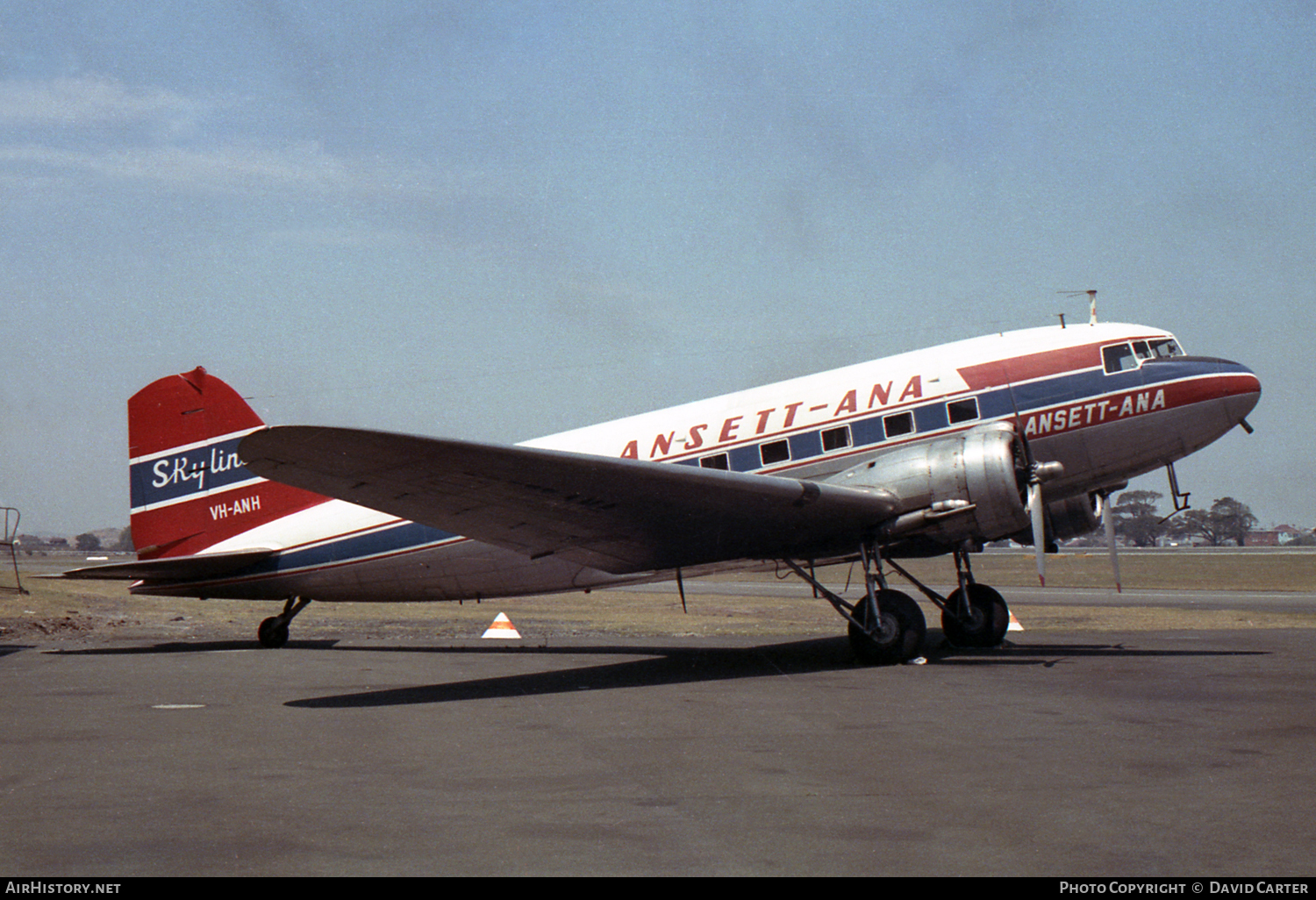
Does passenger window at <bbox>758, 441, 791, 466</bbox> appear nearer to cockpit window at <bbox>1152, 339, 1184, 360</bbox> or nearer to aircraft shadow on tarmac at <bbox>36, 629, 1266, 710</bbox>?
aircraft shadow on tarmac at <bbox>36, 629, 1266, 710</bbox>

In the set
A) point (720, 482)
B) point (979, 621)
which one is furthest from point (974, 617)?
point (720, 482)

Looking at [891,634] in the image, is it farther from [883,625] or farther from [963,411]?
[963,411]

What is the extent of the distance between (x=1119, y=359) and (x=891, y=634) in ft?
A: 19.0

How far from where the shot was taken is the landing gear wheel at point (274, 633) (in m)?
19.9

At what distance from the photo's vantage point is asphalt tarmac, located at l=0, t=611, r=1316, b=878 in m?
5.61

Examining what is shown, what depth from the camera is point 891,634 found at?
50.8 ft

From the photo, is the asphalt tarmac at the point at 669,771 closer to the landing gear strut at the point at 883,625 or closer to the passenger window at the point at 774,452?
the landing gear strut at the point at 883,625

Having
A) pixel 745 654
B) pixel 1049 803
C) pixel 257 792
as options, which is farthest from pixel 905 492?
pixel 257 792

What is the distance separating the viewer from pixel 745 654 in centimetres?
1814

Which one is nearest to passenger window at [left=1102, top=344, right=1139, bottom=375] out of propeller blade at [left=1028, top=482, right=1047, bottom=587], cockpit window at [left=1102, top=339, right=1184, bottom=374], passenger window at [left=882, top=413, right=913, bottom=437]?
cockpit window at [left=1102, top=339, right=1184, bottom=374]

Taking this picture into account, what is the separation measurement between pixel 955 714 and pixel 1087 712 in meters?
Result: 1.29

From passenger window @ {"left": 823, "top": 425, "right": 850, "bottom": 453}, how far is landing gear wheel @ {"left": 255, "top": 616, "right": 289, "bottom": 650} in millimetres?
10511

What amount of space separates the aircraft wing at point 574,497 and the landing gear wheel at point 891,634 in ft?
3.67
